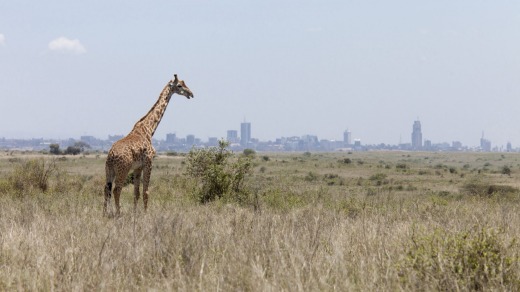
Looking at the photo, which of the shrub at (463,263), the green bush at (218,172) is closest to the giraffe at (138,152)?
the green bush at (218,172)

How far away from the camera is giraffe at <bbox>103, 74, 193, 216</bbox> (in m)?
11.3

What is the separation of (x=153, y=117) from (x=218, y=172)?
4.01 metres

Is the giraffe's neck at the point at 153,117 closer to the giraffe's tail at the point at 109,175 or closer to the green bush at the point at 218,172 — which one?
the giraffe's tail at the point at 109,175

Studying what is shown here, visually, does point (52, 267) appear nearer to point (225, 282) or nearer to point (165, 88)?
point (225, 282)

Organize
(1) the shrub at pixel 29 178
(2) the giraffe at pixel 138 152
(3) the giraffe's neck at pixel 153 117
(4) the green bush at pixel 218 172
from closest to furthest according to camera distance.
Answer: (2) the giraffe at pixel 138 152
(3) the giraffe's neck at pixel 153 117
(4) the green bush at pixel 218 172
(1) the shrub at pixel 29 178

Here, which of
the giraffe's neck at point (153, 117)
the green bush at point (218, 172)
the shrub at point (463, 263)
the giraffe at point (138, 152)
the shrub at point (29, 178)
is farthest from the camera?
the shrub at point (29, 178)

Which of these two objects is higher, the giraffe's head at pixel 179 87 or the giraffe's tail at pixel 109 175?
the giraffe's head at pixel 179 87

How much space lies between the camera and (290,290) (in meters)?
5.05

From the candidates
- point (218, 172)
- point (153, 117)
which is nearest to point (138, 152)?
point (153, 117)

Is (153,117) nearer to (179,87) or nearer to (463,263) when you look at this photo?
(179,87)

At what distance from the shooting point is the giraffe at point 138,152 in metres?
11.3

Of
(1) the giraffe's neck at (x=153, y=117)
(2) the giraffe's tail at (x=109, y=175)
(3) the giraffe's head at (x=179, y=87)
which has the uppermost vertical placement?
→ (3) the giraffe's head at (x=179, y=87)

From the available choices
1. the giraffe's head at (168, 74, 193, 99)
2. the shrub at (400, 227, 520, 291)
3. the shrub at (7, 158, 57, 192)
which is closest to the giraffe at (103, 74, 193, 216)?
the giraffe's head at (168, 74, 193, 99)

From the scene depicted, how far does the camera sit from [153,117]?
13203mm
